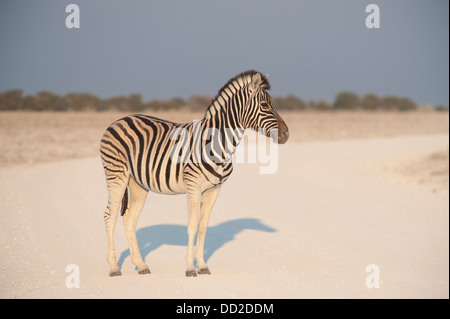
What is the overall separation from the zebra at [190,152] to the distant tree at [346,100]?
76.8 metres

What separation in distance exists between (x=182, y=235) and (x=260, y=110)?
12.2 feet

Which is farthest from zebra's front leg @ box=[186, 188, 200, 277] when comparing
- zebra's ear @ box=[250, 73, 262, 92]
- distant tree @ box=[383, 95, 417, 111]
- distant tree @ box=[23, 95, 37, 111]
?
distant tree @ box=[383, 95, 417, 111]

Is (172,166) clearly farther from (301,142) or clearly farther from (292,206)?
(301,142)

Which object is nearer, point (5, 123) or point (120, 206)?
point (120, 206)

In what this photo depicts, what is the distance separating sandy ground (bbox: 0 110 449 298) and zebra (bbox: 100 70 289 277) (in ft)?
2.21

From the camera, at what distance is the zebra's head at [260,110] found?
5953 millimetres

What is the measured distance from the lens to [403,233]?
36.6 feet

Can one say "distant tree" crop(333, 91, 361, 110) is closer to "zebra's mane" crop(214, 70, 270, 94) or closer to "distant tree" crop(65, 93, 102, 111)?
"distant tree" crop(65, 93, 102, 111)

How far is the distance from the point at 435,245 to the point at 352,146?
15305 mm

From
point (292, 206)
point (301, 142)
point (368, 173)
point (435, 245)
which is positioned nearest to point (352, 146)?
point (301, 142)

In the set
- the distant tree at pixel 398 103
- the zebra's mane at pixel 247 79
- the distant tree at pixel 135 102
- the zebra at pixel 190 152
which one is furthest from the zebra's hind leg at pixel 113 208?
the distant tree at pixel 398 103

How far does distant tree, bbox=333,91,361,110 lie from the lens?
268 ft

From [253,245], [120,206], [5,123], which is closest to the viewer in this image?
[120,206]

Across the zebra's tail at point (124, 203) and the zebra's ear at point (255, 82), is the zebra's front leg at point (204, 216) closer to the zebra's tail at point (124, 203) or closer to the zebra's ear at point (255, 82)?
the zebra's tail at point (124, 203)
